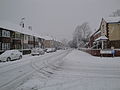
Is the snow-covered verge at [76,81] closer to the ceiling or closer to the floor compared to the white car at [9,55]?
closer to the floor

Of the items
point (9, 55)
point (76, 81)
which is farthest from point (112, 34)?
point (76, 81)

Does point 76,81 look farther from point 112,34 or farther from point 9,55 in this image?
point 112,34

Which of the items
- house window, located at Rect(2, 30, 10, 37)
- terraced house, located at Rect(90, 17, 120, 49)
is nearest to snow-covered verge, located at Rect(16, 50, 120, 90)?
terraced house, located at Rect(90, 17, 120, 49)

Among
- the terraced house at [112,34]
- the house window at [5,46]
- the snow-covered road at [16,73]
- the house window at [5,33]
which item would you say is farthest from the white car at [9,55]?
the terraced house at [112,34]

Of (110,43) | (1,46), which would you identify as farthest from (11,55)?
(110,43)

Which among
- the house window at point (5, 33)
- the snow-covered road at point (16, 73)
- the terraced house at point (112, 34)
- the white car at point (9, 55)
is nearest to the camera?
the snow-covered road at point (16, 73)

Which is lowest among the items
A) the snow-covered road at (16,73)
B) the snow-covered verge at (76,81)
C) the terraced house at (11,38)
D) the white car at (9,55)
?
the snow-covered road at (16,73)

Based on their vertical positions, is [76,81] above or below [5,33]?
below

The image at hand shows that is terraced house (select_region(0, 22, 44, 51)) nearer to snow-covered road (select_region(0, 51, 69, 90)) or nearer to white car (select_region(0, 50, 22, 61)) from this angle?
white car (select_region(0, 50, 22, 61))

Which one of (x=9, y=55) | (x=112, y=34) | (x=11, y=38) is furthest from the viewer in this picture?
(x=11, y=38)

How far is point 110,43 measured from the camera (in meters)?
33.9

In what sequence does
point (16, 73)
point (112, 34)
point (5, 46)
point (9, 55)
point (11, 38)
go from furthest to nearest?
1. point (11, 38)
2. point (5, 46)
3. point (112, 34)
4. point (9, 55)
5. point (16, 73)

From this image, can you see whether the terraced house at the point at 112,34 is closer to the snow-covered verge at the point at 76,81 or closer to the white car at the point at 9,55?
the white car at the point at 9,55

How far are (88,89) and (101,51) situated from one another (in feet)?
67.0
